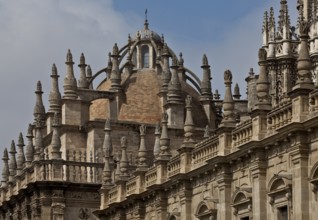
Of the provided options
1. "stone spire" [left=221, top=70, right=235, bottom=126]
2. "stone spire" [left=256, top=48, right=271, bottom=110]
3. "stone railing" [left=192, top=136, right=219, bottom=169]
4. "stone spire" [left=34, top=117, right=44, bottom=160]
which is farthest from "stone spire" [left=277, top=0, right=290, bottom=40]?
"stone spire" [left=256, top=48, right=271, bottom=110]

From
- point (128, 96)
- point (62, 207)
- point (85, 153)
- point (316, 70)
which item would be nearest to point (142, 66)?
point (128, 96)

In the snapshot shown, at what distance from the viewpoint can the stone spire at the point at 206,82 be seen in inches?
2790

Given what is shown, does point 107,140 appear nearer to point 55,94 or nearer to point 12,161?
point 55,94

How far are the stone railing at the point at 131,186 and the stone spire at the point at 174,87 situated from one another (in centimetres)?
1302

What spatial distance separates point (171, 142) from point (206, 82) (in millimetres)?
4999

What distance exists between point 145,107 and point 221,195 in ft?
104

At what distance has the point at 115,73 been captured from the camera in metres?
72.9

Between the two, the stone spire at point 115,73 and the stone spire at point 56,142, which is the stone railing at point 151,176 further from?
the stone spire at point 115,73

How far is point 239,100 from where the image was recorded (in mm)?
69875

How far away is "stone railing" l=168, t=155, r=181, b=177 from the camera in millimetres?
48766

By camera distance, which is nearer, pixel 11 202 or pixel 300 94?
pixel 300 94

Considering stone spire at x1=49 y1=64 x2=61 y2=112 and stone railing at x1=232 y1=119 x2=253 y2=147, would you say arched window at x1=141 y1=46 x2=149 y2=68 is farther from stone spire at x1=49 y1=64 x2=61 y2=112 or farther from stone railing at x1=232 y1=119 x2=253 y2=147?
stone railing at x1=232 y1=119 x2=253 y2=147

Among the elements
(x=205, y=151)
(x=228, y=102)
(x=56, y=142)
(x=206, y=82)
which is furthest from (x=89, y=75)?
(x=228, y=102)

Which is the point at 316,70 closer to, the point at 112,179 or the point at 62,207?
the point at 112,179
